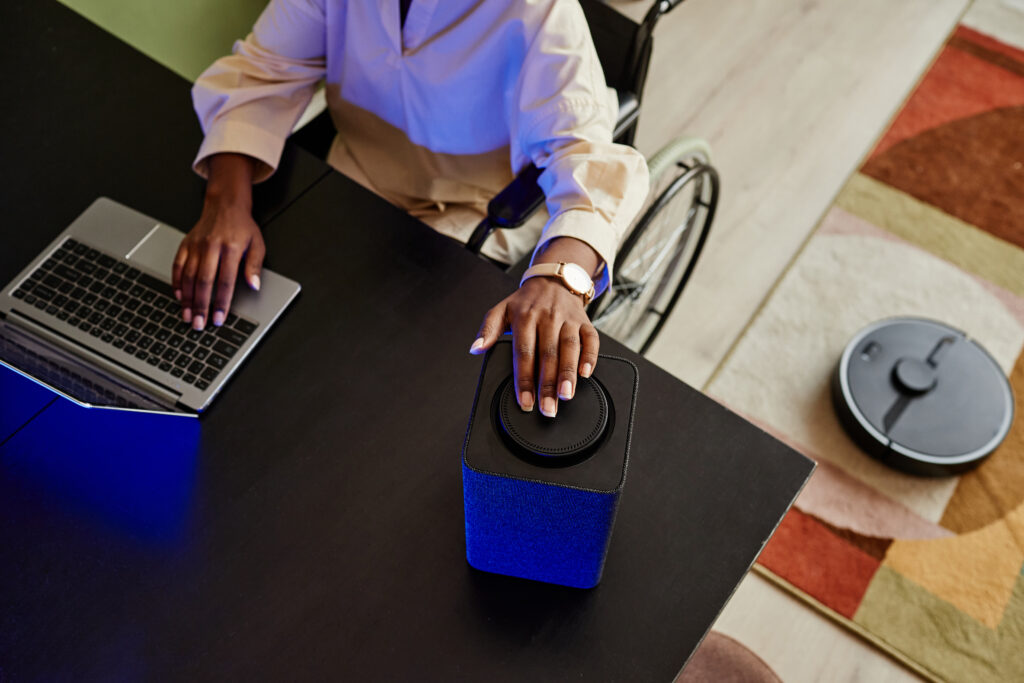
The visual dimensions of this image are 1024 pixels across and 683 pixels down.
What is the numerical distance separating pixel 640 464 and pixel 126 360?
66 cm

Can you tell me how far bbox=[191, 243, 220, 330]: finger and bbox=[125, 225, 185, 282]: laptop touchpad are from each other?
0.07 metres

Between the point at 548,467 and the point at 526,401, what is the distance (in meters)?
A: 0.07

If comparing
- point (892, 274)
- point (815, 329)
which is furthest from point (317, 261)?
point (892, 274)

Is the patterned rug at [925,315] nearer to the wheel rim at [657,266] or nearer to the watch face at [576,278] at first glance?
the wheel rim at [657,266]

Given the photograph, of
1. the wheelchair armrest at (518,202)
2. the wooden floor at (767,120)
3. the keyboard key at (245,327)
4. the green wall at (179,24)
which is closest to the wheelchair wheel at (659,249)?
the wooden floor at (767,120)

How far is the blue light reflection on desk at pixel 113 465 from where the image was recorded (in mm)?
917

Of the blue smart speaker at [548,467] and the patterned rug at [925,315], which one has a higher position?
the blue smart speaker at [548,467]

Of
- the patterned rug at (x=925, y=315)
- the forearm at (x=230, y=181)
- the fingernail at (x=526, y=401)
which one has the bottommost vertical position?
the patterned rug at (x=925, y=315)

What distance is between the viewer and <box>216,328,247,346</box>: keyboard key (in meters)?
1.03

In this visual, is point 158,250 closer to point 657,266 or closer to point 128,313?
point 128,313

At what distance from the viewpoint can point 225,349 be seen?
3.35 ft

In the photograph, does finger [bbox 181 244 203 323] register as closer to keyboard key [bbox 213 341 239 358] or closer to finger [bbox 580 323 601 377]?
keyboard key [bbox 213 341 239 358]

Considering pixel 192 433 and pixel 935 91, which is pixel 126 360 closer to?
pixel 192 433

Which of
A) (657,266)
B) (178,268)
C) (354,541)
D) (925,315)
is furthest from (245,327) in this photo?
(925,315)
